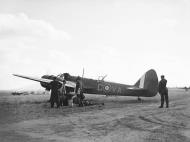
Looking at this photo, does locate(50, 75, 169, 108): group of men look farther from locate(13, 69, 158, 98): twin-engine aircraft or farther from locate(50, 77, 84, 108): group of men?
locate(13, 69, 158, 98): twin-engine aircraft

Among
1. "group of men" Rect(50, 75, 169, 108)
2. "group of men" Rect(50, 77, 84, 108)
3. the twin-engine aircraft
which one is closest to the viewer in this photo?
"group of men" Rect(50, 75, 169, 108)

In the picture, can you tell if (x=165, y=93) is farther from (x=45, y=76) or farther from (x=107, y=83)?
(x=45, y=76)

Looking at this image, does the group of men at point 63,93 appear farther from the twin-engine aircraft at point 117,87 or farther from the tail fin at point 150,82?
the tail fin at point 150,82

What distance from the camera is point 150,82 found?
24.7 metres

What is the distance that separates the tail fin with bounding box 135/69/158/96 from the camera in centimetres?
2466

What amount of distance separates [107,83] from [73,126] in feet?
50.5

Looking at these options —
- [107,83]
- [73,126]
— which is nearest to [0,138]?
[73,126]

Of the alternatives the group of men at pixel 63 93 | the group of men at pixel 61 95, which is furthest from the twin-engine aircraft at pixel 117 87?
the group of men at pixel 61 95

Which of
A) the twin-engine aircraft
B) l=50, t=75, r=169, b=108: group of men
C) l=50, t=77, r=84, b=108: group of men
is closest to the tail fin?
the twin-engine aircraft

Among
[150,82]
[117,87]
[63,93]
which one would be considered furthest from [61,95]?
[150,82]

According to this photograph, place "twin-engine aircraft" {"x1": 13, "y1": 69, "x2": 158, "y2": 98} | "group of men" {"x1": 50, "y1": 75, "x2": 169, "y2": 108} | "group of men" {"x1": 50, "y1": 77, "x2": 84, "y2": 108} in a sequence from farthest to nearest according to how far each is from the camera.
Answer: "twin-engine aircraft" {"x1": 13, "y1": 69, "x2": 158, "y2": 98} → "group of men" {"x1": 50, "y1": 77, "x2": 84, "y2": 108} → "group of men" {"x1": 50, "y1": 75, "x2": 169, "y2": 108}

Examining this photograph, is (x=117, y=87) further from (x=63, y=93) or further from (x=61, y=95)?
(x=61, y=95)

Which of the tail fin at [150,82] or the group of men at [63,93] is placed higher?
the tail fin at [150,82]

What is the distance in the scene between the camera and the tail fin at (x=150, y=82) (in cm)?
2466
